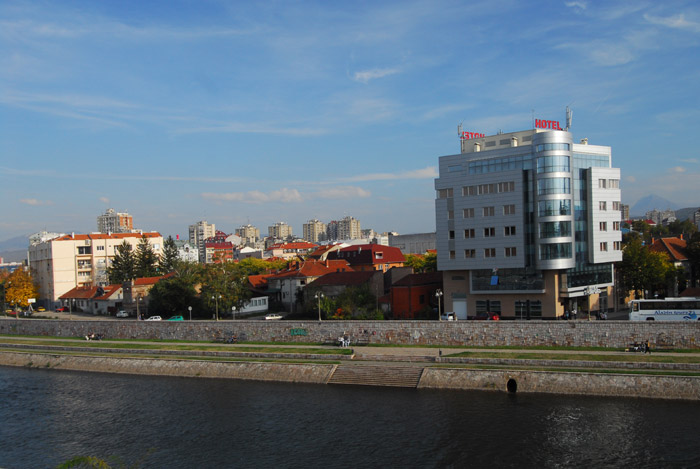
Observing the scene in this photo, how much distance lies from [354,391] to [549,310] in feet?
87.9

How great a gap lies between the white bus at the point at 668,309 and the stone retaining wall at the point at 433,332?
5.89 meters

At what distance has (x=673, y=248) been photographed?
84938 millimetres

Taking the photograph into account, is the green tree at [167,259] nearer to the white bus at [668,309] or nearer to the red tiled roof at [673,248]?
the red tiled roof at [673,248]

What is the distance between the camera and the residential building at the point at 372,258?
115m

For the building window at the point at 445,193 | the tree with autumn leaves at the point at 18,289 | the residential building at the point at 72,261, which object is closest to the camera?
the building window at the point at 445,193

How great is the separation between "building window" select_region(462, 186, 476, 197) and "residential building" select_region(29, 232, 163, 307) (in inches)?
3226

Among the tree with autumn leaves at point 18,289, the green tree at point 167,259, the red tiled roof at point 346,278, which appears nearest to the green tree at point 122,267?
the green tree at point 167,259

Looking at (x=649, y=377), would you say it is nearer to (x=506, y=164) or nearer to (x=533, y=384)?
(x=533, y=384)

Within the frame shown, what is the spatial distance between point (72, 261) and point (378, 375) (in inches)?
3761

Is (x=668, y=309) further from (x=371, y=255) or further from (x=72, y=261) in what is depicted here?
(x=72, y=261)

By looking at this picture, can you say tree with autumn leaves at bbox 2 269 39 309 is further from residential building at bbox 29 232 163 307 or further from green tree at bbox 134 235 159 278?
green tree at bbox 134 235 159 278

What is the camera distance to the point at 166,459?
32.5 m

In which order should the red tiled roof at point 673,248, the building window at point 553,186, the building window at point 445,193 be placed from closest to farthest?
the building window at point 553,186, the building window at point 445,193, the red tiled roof at point 673,248

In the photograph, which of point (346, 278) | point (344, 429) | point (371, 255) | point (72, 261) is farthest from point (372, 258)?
point (344, 429)
